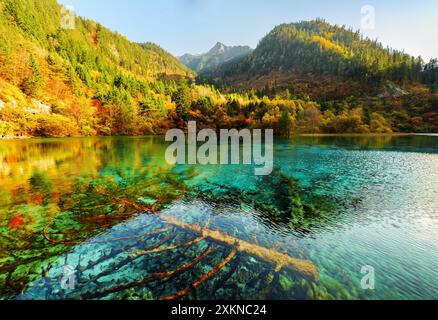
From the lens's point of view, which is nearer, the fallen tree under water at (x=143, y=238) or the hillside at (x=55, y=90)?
the fallen tree under water at (x=143, y=238)

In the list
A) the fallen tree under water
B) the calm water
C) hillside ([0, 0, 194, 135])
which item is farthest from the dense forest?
the fallen tree under water

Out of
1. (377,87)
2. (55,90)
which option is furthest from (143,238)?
(377,87)

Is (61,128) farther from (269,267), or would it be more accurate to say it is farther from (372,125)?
(372,125)

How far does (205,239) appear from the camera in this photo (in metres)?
8.88

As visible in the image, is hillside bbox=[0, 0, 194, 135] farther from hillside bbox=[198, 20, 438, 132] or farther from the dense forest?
hillside bbox=[198, 20, 438, 132]

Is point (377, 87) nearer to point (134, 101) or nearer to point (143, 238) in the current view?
point (134, 101)

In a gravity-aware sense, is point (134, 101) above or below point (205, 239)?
above

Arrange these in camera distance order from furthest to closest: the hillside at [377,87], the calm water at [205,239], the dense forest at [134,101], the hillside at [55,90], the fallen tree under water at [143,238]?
the hillside at [377,87] → the dense forest at [134,101] → the hillside at [55,90] → the fallen tree under water at [143,238] → the calm water at [205,239]

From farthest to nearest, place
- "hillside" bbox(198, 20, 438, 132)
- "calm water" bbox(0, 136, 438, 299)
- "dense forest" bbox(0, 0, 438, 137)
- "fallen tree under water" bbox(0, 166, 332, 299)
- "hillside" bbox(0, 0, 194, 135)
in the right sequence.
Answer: "hillside" bbox(198, 20, 438, 132) < "dense forest" bbox(0, 0, 438, 137) < "hillside" bbox(0, 0, 194, 135) < "fallen tree under water" bbox(0, 166, 332, 299) < "calm water" bbox(0, 136, 438, 299)

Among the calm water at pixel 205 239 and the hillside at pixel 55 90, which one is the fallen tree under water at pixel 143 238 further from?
the hillside at pixel 55 90

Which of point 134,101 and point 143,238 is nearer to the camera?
point 143,238

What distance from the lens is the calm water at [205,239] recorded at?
244 inches

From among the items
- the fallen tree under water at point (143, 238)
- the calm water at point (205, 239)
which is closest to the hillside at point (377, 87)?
the calm water at point (205, 239)

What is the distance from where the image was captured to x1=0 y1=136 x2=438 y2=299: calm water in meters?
6.21
